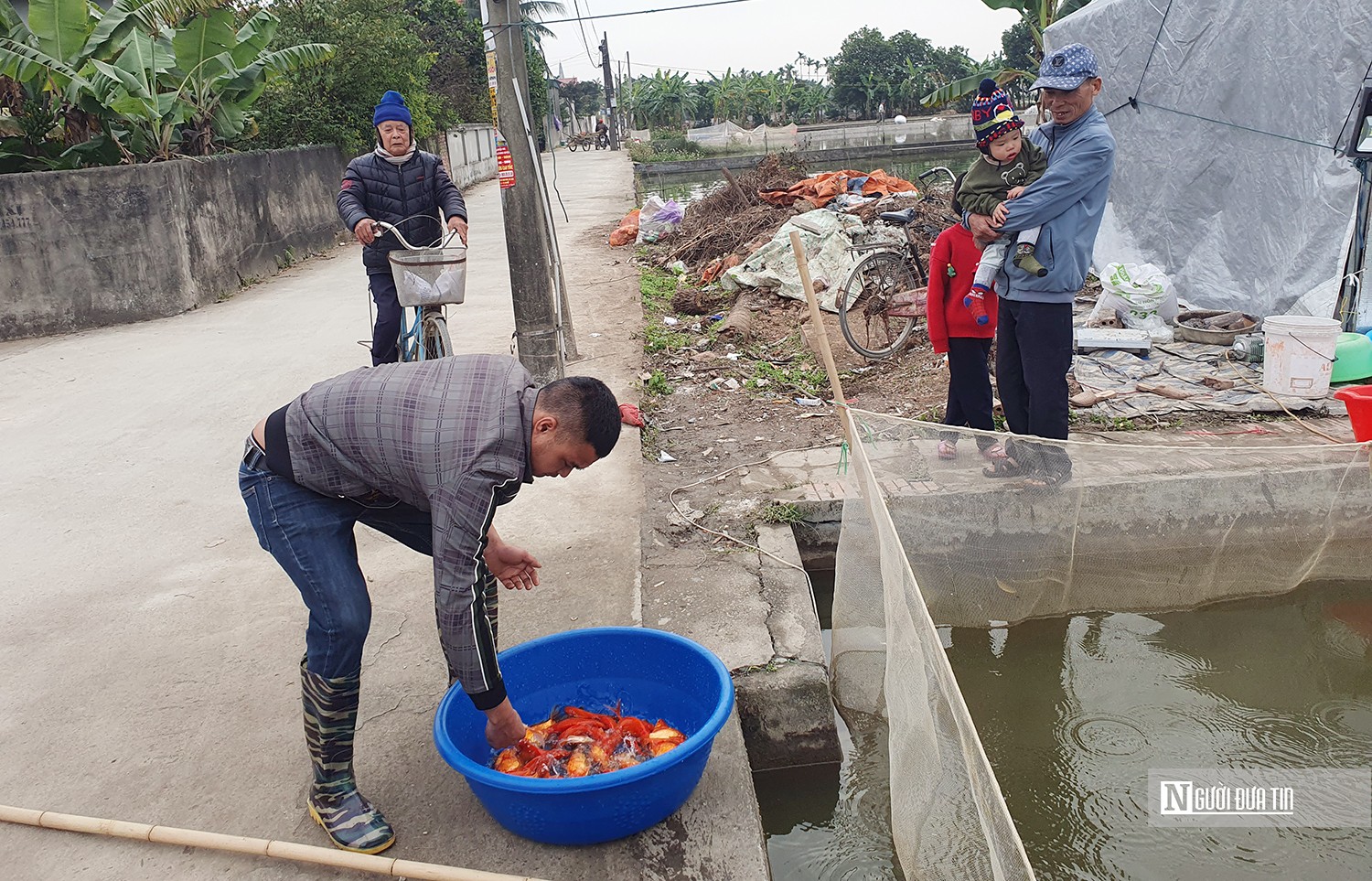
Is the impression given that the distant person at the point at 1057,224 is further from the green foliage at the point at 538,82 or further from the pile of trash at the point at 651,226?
the green foliage at the point at 538,82

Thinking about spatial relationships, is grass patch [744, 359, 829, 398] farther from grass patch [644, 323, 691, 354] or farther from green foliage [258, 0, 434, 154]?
green foliage [258, 0, 434, 154]

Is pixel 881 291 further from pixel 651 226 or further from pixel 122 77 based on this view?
pixel 122 77

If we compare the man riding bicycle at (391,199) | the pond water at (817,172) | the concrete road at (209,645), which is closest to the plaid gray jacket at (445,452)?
the concrete road at (209,645)

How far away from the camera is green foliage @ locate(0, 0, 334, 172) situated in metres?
8.40

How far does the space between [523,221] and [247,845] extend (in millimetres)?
4306

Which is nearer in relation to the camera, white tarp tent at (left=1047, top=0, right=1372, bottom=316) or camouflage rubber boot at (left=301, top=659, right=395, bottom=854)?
camouflage rubber boot at (left=301, top=659, right=395, bottom=854)

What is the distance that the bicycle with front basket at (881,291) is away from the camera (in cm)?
716

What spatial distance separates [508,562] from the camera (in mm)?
2613

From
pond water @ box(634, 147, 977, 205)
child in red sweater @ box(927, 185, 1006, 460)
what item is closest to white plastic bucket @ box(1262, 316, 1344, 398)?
child in red sweater @ box(927, 185, 1006, 460)

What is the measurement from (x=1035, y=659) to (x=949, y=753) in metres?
1.88

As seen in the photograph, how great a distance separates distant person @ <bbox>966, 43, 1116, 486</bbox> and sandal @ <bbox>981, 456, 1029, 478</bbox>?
2.11 feet

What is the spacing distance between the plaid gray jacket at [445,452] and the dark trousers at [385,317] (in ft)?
10.8

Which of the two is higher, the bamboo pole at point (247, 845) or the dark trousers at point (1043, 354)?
the dark trousers at point (1043, 354)

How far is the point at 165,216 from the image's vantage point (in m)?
8.78
